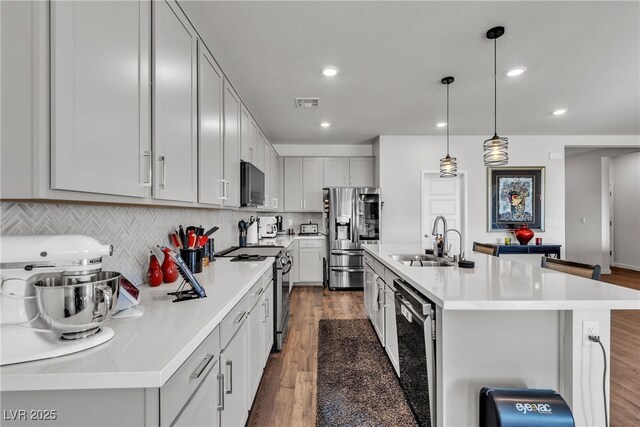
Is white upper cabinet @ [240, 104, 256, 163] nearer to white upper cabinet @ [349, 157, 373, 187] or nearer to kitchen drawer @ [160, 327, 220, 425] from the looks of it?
kitchen drawer @ [160, 327, 220, 425]

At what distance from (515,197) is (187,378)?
5702 millimetres

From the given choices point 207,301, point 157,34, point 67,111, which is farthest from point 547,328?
point 157,34

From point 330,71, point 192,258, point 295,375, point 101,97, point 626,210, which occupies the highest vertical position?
point 330,71

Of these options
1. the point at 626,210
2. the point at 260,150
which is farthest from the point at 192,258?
the point at 626,210

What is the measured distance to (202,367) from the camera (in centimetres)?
102

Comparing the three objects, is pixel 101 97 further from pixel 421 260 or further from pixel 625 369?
pixel 625 369

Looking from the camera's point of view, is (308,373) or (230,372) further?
(308,373)

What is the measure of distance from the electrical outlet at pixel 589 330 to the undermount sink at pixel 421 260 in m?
1.10

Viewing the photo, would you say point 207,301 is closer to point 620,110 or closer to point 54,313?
point 54,313

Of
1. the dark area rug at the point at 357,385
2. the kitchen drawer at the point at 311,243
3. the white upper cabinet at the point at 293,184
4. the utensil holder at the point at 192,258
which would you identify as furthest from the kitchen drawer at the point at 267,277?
the white upper cabinet at the point at 293,184

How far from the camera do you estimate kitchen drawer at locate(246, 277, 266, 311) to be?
5.71 feet

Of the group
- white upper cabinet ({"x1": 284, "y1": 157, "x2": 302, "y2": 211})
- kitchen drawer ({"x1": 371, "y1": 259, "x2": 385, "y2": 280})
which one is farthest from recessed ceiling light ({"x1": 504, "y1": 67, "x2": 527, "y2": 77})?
white upper cabinet ({"x1": 284, "y1": 157, "x2": 302, "y2": 211})

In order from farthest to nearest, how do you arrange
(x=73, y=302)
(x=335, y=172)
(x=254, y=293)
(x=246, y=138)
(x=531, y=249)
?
1. (x=335, y=172)
2. (x=531, y=249)
3. (x=246, y=138)
4. (x=254, y=293)
5. (x=73, y=302)

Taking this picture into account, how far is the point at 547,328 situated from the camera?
4.65 feet
